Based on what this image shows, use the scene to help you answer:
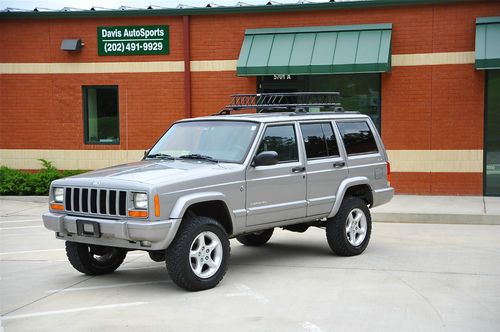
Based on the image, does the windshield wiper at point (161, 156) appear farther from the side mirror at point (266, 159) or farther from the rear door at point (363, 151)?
the rear door at point (363, 151)

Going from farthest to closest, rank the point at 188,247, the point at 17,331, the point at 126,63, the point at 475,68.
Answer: the point at 126,63 → the point at 475,68 → the point at 188,247 → the point at 17,331

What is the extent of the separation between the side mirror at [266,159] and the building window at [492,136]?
9023mm

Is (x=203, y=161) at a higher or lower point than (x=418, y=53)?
lower

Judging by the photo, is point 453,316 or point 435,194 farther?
point 435,194

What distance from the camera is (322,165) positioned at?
9.21 m

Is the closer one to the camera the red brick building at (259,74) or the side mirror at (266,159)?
the side mirror at (266,159)

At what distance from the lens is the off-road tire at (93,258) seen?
830 cm

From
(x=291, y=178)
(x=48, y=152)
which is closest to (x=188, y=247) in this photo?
(x=291, y=178)

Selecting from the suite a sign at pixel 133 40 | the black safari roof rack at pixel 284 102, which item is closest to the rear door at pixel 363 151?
the black safari roof rack at pixel 284 102

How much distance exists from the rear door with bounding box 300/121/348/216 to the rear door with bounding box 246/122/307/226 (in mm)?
155

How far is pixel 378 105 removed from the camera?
16344mm

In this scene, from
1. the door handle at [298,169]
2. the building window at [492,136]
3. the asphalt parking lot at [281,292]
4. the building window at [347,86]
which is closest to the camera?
the asphalt parking lot at [281,292]

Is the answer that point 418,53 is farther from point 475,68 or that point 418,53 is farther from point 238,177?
point 238,177

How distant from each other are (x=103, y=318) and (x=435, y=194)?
1112 cm
